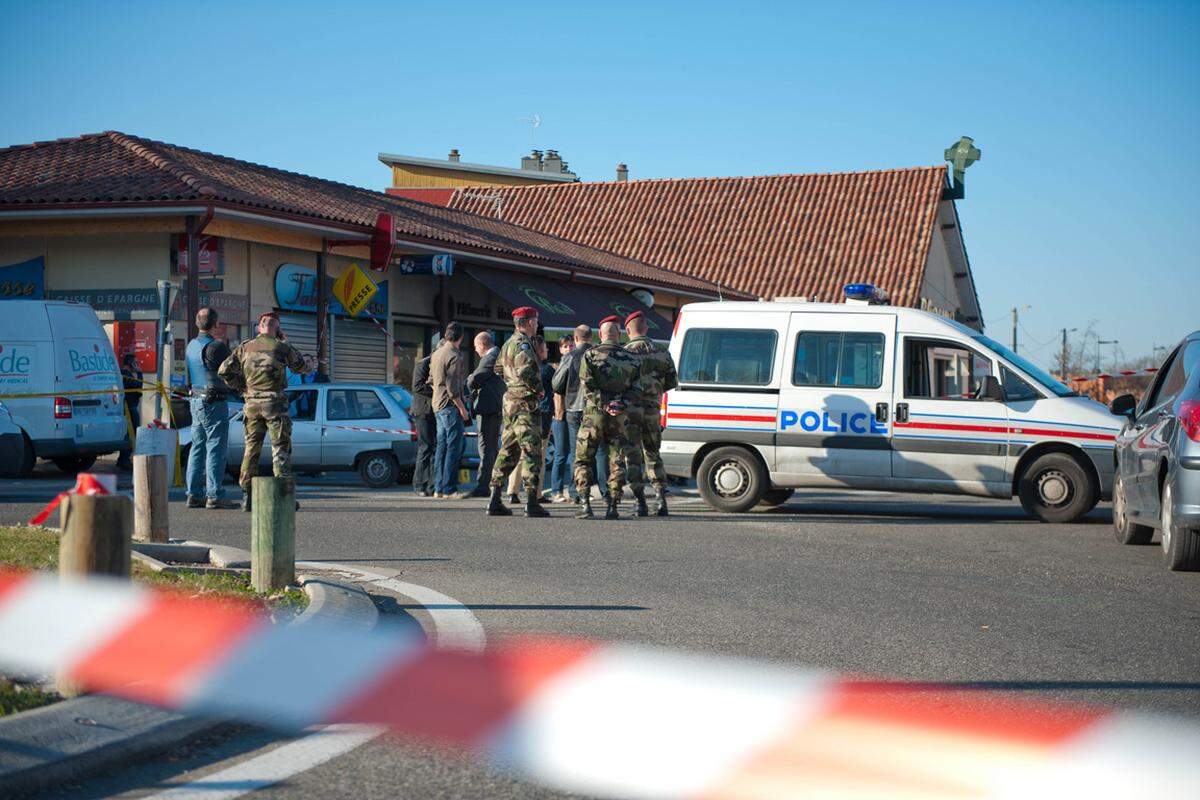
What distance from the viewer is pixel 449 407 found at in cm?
1476

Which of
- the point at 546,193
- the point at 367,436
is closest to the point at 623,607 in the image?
the point at 367,436

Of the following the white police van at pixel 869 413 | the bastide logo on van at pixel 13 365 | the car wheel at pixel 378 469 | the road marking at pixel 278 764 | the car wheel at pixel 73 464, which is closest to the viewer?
the road marking at pixel 278 764

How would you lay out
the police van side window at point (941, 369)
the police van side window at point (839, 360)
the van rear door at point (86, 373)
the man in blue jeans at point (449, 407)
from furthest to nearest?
the van rear door at point (86, 373) < the man in blue jeans at point (449, 407) < the police van side window at point (839, 360) < the police van side window at point (941, 369)

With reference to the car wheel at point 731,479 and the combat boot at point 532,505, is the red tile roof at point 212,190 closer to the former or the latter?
the combat boot at point 532,505

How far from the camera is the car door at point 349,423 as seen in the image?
17.7 meters

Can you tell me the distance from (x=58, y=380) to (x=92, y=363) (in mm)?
554

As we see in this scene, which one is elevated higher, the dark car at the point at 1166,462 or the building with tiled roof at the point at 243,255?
the building with tiled roof at the point at 243,255

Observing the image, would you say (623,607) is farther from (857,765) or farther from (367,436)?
(367,436)

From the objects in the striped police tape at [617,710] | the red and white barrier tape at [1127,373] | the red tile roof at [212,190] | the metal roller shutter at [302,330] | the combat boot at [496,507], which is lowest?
the striped police tape at [617,710]

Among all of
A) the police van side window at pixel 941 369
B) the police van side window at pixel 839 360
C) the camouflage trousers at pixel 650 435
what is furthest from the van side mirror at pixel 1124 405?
the camouflage trousers at pixel 650 435

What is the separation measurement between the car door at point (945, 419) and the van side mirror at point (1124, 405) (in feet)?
6.96

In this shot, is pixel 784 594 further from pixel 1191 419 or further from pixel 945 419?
pixel 945 419

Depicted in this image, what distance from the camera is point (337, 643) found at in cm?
599

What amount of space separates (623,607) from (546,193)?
37.4 meters
